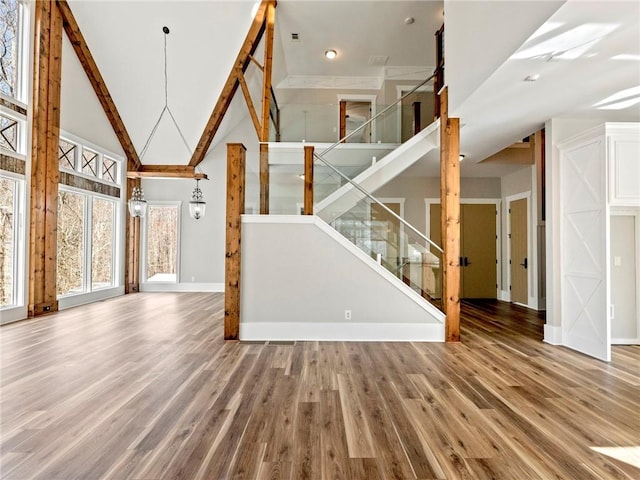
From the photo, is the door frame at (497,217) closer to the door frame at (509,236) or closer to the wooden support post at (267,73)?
the door frame at (509,236)

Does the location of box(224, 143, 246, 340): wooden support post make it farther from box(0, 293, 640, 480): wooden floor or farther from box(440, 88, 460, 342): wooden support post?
box(440, 88, 460, 342): wooden support post

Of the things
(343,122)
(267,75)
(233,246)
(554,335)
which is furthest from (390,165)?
Answer: (554,335)

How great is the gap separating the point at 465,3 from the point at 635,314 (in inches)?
174

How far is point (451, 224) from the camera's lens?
4453 millimetres

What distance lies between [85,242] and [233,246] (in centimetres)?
498

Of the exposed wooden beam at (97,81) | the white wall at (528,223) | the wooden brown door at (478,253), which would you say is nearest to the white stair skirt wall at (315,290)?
the white wall at (528,223)

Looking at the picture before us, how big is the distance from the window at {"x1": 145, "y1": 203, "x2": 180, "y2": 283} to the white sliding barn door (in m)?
8.79

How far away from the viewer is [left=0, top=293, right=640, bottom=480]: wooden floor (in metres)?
1.89

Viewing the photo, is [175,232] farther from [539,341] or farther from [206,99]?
[539,341]

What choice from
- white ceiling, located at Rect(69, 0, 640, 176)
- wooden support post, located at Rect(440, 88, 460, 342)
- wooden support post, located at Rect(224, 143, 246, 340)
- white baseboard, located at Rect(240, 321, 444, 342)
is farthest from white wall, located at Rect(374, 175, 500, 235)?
wooden support post, located at Rect(224, 143, 246, 340)

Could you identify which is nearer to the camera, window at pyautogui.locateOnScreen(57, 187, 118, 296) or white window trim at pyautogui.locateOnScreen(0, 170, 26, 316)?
white window trim at pyautogui.locateOnScreen(0, 170, 26, 316)

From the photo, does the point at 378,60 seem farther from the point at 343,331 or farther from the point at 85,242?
the point at 85,242

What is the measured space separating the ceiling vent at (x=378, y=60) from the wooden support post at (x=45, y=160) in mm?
6648

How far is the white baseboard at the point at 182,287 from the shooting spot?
9.14 meters
